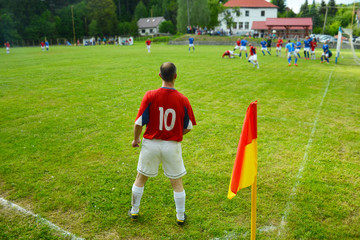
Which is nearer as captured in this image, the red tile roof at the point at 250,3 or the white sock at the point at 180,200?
the white sock at the point at 180,200

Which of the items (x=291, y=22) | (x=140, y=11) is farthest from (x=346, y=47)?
(x=140, y=11)

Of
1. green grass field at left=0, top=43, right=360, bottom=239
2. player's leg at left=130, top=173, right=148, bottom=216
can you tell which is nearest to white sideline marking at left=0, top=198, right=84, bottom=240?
green grass field at left=0, top=43, right=360, bottom=239

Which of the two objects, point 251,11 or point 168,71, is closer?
point 168,71

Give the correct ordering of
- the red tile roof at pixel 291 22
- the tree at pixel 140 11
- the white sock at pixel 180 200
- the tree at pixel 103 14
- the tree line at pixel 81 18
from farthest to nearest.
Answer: the tree at pixel 140 11 → the tree at pixel 103 14 → the tree line at pixel 81 18 → the red tile roof at pixel 291 22 → the white sock at pixel 180 200

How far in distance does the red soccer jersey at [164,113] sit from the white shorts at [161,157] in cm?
9

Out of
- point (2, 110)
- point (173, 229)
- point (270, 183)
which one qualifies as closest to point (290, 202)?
point (270, 183)

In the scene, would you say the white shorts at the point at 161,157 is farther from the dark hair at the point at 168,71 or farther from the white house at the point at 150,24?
the white house at the point at 150,24

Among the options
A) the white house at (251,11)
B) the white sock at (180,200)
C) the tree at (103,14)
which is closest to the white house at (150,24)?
the tree at (103,14)

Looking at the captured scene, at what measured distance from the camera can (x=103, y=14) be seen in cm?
8950

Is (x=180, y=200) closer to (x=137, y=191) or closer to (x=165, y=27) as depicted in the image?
(x=137, y=191)

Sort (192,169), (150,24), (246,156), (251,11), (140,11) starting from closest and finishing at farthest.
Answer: (246,156) < (192,169) < (251,11) < (150,24) < (140,11)

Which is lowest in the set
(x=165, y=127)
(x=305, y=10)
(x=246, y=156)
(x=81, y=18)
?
(x=246, y=156)

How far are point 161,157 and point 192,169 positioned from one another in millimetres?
1936

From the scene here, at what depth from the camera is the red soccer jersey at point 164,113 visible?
11.7 feet
